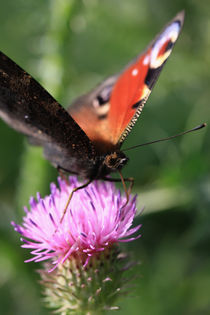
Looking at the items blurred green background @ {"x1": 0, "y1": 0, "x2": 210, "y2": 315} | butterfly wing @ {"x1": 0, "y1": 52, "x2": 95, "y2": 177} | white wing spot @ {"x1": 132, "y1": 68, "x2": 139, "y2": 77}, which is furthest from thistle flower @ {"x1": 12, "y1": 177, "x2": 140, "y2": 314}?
white wing spot @ {"x1": 132, "y1": 68, "x2": 139, "y2": 77}

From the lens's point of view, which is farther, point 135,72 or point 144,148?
point 144,148

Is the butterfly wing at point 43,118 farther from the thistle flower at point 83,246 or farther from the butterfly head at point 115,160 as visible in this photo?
the thistle flower at point 83,246

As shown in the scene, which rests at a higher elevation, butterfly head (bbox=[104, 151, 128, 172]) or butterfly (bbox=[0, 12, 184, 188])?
butterfly (bbox=[0, 12, 184, 188])

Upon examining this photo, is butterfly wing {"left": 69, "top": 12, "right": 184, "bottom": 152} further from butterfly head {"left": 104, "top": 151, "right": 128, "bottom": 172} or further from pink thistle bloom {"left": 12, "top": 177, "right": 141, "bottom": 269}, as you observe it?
pink thistle bloom {"left": 12, "top": 177, "right": 141, "bottom": 269}

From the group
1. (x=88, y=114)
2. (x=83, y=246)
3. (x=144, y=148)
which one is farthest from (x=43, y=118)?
(x=144, y=148)

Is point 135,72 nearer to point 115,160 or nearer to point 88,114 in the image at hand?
point 88,114

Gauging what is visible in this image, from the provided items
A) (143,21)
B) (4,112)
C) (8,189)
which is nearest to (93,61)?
(143,21)
